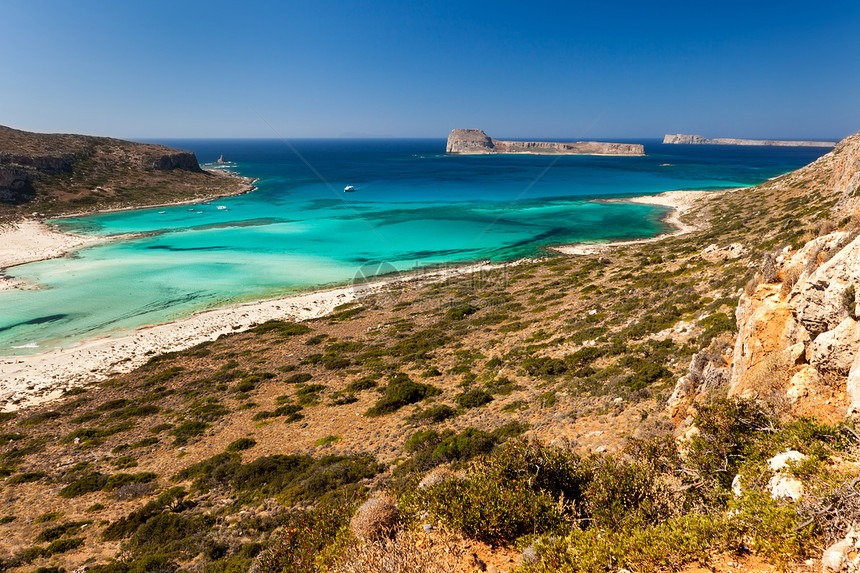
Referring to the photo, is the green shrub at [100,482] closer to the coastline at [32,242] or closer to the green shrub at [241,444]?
the green shrub at [241,444]

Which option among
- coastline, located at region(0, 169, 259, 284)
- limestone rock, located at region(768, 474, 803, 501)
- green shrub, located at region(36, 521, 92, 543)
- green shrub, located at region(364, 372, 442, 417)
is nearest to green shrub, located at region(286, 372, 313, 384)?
green shrub, located at region(364, 372, 442, 417)

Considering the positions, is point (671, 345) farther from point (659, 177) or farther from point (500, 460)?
point (659, 177)

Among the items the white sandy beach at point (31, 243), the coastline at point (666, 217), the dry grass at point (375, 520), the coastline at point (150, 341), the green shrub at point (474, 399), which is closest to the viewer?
the dry grass at point (375, 520)

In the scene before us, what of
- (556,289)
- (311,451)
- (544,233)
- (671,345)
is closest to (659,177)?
(544,233)

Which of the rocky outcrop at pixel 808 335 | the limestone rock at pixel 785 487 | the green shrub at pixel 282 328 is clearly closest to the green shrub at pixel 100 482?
the green shrub at pixel 282 328

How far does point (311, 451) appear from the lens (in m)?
16.3

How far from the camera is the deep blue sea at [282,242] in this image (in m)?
39.9

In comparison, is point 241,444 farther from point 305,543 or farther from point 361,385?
point 305,543

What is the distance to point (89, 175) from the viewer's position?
10656cm

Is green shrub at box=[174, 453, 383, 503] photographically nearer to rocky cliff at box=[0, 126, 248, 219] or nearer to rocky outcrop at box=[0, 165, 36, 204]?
rocky cliff at box=[0, 126, 248, 219]

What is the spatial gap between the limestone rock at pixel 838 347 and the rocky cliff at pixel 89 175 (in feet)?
389

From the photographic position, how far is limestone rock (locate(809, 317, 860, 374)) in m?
7.09

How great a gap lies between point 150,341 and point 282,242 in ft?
123

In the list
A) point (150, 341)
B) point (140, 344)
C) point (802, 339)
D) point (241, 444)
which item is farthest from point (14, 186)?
point (802, 339)
